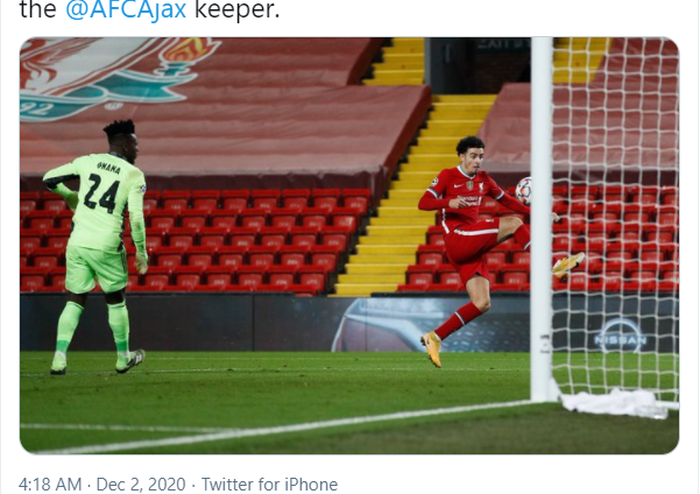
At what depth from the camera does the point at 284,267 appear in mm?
14797

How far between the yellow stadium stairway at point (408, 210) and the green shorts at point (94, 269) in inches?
254

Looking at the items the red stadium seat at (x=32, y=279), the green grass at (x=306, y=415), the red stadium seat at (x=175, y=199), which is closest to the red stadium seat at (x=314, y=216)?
the red stadium seat at (x=175, y=199)

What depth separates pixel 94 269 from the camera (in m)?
8.08

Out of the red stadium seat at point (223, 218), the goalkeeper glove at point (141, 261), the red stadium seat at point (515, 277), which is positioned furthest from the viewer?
the red stadium seat at point (223, 218)

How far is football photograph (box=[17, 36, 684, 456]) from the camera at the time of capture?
6082 millimetres

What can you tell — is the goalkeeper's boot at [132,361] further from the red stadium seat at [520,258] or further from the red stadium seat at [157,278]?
the red stadium seat at [520,258]

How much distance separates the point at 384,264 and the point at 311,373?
6.69 meters

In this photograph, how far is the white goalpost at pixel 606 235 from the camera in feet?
20.4

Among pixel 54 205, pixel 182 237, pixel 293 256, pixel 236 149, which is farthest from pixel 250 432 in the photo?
pixel 236 149

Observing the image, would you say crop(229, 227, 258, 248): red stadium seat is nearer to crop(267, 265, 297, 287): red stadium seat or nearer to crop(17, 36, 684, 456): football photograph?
crop(17, 36, 684, 456): football photograph

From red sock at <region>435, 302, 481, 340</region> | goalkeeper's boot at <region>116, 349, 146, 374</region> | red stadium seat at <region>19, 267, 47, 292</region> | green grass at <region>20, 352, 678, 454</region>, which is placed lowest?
green grass at <region>20, 352, 678, 454</region>

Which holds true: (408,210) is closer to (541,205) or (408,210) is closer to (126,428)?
(541,205)

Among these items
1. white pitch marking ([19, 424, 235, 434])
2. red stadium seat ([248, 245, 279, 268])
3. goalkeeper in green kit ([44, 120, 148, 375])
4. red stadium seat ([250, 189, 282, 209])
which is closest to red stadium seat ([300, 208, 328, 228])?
red stadium seat ([250, 189, 282, 209])
